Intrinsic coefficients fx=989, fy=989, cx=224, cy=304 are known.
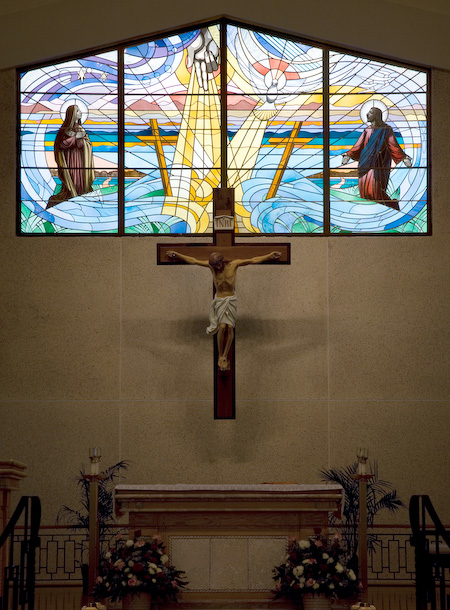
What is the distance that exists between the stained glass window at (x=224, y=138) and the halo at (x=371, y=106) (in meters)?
0.01

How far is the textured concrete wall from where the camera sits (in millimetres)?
10281

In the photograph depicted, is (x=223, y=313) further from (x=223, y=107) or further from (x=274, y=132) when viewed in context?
(x=223, y=107)

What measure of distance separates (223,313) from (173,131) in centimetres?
259

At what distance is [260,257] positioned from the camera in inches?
374

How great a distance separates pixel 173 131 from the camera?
436 inches

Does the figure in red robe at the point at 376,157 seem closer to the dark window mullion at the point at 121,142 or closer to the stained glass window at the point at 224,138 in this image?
the stained glass window at the point at 224,138

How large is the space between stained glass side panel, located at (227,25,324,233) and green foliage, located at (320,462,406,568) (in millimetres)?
2673

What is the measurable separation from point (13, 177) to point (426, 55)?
15.5 ft

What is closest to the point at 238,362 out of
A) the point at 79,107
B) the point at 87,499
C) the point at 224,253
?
the point at 224,253

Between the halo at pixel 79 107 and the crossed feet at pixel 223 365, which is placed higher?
the halo at pixel 79 107

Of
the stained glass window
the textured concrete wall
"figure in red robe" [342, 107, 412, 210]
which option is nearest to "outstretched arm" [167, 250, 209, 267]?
the textured concrete wall

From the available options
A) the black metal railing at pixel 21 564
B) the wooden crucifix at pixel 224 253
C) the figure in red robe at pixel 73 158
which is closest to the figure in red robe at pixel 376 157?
the wooden crucifix at pixel 224 253

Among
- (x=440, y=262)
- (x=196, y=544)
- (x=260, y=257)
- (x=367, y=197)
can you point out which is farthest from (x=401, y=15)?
(x=196, y=544)

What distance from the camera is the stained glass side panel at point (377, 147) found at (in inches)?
427
